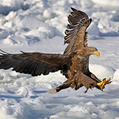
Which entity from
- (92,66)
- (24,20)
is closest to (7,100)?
(92,66)

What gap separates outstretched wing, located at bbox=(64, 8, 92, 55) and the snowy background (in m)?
16.1

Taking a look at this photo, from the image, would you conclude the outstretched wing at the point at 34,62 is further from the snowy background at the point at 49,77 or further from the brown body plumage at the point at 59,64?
the snowy background at the point at 49,77

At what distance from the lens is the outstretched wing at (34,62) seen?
5.37 m

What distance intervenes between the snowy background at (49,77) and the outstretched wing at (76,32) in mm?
16110

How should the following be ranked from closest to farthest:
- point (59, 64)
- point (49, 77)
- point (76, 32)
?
1. point (59, 64)
2. point (76, 32)
3. point (49, 77)

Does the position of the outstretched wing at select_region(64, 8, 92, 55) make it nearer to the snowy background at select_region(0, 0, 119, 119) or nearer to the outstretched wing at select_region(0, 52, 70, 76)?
the outstretched wing at select_region(0, 52, 70, 76)

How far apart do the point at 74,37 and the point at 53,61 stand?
1544 mm

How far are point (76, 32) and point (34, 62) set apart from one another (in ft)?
5.95

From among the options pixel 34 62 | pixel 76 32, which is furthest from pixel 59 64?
pixel 76 32

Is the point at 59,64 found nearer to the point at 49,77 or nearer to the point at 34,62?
the point at 34,62

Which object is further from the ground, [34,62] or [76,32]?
[76,32]

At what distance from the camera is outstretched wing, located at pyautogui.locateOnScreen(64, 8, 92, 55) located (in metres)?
6.20

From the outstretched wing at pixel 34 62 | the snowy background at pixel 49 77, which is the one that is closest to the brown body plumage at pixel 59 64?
the outstretched wing at pixel 34 62

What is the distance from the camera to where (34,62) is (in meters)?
5.49
